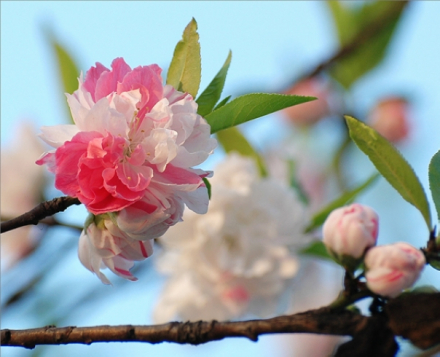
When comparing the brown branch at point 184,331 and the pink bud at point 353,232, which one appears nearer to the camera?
the brown branch at point 184,331

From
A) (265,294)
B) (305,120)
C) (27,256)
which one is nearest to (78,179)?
(265,294)

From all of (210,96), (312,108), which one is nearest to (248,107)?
(210,96)

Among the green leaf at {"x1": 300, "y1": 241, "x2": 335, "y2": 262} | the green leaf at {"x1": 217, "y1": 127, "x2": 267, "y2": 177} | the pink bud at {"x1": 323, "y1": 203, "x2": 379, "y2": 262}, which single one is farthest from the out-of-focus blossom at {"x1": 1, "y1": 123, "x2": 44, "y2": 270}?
the pink bud at {"x1": 323, "y1": 203, "x2": 379, "y2": 262}

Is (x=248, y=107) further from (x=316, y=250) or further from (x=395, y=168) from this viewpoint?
(x=316, y=250)

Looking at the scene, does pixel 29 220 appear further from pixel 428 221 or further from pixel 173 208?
pixel 428 221

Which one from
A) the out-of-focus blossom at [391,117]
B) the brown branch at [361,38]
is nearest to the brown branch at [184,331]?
the brown branch at [361,38]

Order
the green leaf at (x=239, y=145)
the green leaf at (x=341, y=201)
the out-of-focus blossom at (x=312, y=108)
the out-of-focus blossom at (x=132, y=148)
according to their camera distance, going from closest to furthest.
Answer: the out-of-focus blossom at (x=132, y=148) → the green leaf at (x=341, y=201) → the green leaf at (x=239, y=145) → the out-of-focus blossom at (x=312, y=108)

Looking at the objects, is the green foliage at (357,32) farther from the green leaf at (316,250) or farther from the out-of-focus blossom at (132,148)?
the out-of-focus blossom at (132,148)

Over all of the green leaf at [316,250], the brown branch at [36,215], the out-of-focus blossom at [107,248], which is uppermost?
the brown branch at [36,215]
